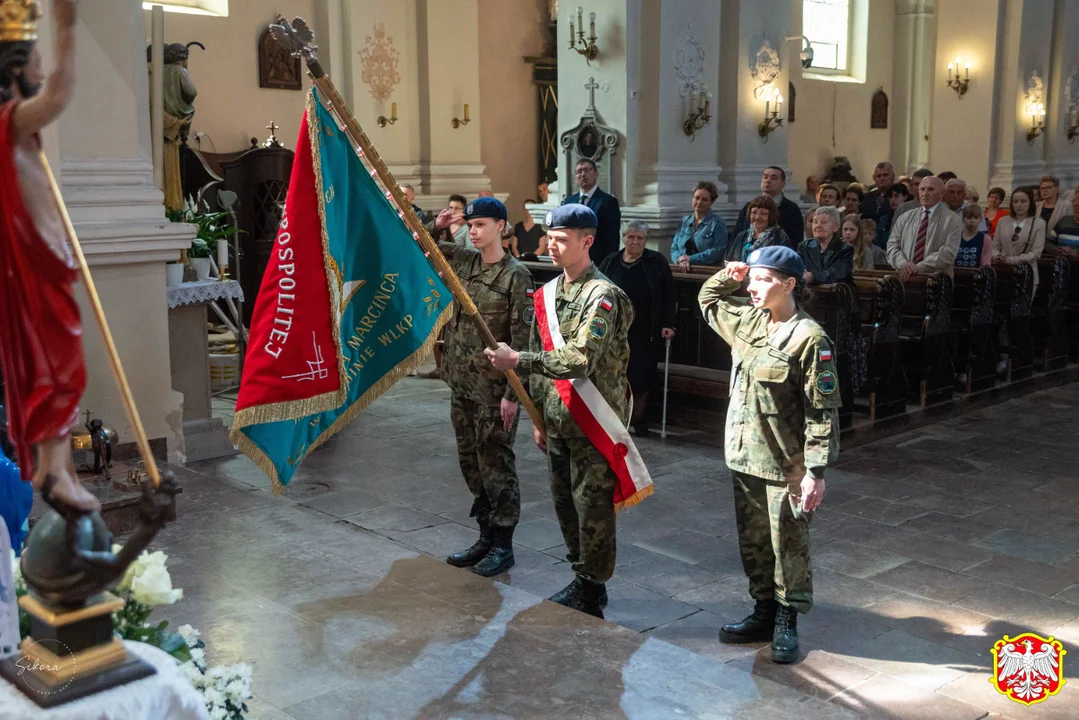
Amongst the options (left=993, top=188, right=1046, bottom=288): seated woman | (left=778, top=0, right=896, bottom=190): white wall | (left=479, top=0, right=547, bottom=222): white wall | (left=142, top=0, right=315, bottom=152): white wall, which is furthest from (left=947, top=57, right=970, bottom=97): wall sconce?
(left=142, top=0, right=315, bottom=152): white wall

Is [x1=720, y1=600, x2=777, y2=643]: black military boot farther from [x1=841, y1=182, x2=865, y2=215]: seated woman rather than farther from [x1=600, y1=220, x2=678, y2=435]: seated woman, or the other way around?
[x1=841, y1=182, x2=865, y2=215]: seated woman

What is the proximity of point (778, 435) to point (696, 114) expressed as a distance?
706 cm

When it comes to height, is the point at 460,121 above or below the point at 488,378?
above

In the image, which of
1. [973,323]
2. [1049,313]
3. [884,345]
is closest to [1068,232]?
[1049,313]

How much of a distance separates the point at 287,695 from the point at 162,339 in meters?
3.56

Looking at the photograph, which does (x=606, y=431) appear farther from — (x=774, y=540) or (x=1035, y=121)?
(x=1035, y=121)

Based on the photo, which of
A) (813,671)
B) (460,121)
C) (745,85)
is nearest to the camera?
(813,671)

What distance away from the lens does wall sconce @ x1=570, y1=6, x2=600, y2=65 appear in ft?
34.2

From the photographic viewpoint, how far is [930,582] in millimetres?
5203

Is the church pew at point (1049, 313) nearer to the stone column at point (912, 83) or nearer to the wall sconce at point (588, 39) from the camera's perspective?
the wall sconce at point (588, 39)

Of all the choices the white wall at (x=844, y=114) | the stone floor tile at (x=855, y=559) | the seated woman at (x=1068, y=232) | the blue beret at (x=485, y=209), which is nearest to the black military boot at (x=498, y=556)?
the blue beret at (x=485, y=209)

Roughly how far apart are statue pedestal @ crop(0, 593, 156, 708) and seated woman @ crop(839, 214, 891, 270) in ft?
26.2

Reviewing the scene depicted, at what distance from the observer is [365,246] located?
14.0 ft

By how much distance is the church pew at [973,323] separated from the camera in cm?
940
